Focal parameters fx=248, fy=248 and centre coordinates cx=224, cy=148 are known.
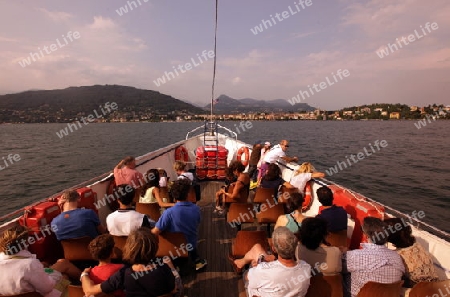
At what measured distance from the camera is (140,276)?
1887 mm

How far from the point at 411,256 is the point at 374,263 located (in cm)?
41

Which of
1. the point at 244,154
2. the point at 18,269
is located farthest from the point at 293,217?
the point at 244,154

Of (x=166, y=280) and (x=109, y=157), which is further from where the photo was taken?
(x=109, y=157)

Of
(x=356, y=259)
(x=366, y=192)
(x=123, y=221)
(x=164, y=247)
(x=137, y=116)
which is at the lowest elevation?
(x=366, y=192)

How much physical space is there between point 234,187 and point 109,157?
92.8 feet

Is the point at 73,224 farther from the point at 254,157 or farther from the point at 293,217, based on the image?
the point at 254,157

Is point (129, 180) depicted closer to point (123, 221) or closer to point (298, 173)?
point (123, 221)

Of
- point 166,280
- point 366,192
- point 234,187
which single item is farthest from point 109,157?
point 166,280

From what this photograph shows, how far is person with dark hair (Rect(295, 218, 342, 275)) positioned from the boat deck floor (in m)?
0.75

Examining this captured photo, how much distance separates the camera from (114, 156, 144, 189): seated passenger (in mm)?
4734

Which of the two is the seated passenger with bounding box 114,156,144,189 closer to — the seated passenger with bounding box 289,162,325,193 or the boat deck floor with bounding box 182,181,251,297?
the boat deck floor with bounding box 182,181,251,297

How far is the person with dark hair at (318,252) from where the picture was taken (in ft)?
7.29

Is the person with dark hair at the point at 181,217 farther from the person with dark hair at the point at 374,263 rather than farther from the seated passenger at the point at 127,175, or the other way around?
the seated passenger at the point at 127,175

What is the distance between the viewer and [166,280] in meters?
1.94
